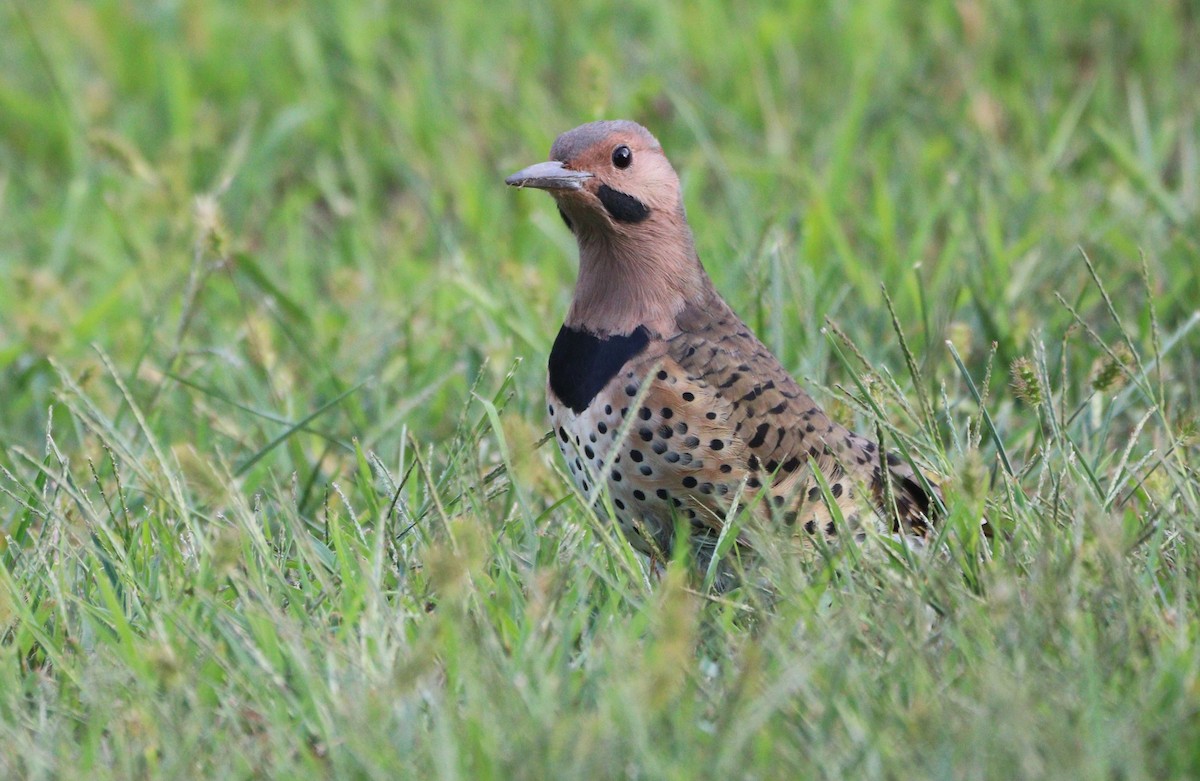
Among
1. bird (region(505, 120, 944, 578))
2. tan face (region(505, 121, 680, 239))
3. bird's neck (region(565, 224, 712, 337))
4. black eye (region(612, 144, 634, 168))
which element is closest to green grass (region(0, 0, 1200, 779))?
bird (region(505, 120, 944, 578))

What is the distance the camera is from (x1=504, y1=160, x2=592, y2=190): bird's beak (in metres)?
3.80

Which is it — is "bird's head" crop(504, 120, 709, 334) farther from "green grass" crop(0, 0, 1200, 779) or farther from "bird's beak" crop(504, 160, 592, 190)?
"green grass" crop(0, 0, 1200, 779)

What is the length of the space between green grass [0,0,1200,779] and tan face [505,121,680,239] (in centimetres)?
48

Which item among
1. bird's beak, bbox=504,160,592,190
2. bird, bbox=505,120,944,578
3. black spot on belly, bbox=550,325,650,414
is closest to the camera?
bird, bbox=505,120,944,578

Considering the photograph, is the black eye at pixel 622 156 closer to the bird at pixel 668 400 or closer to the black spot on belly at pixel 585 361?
the bird at pixel 668 400

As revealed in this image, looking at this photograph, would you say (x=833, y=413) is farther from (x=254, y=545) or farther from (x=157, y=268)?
(x=157, y=268)

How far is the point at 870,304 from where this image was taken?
5.16 meters

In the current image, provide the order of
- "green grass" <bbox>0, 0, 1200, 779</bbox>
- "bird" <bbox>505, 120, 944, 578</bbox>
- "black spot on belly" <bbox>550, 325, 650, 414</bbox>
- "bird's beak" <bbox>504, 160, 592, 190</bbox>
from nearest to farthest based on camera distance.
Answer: "green grass" <bbox>0, 0, 1200, 779</bbox> < "bird" <bbox>505, 120, 944, 578</bbox> < "black spot on belly" <bbox>550, 325, 650, 414</bbox> < "bird's beak" <bbox>504, 160, 592, 190</bbox>

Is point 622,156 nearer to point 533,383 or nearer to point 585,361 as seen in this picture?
point 585,361

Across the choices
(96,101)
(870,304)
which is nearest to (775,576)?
(870,304)

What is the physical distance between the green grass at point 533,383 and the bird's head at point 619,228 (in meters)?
0.33

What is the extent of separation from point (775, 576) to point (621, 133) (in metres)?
1.30

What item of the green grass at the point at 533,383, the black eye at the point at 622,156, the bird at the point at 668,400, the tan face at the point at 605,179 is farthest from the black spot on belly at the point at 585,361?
the black eye at the point at 622,156

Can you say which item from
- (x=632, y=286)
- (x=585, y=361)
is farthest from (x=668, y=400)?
(x=632, y=286)
